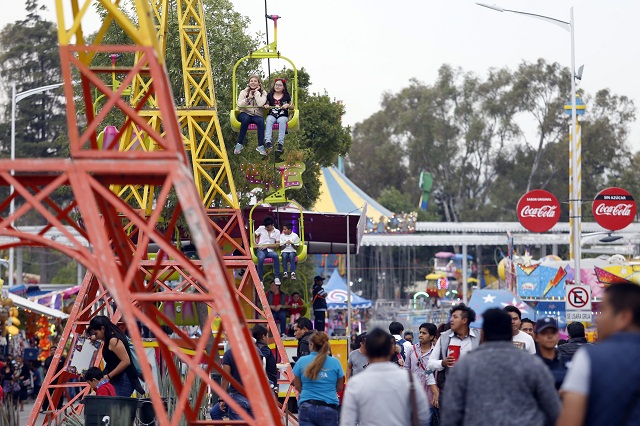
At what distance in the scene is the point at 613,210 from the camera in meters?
33.2

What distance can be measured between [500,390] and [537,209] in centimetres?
2764

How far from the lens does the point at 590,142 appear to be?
3152 inches

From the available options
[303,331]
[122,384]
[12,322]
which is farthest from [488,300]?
[122,384]

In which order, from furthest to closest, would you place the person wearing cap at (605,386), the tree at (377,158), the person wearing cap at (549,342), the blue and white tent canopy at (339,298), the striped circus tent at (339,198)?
1. the tree at (377,158)
2. the striped circus tent at (339,198)
3. the blue and white tent canopy at (339,298)
4. the person wearing cap at (549,342)
5. the person wearing cap at (605,386)

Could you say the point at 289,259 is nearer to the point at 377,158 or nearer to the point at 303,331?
the point at 303,331

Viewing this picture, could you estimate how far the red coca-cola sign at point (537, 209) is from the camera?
111ft

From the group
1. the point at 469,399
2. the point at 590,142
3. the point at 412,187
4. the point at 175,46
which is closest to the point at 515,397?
the point at 469,399

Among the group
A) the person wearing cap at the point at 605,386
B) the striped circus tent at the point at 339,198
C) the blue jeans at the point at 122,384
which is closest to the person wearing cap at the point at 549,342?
the person wearing cap at the point at 605,386

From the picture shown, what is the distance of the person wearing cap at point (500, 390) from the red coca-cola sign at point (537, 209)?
27.0 metres

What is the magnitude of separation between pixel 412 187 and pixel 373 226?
2496cm

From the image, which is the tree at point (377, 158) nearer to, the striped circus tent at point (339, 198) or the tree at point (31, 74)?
the striped circus tent at point (339, 198)

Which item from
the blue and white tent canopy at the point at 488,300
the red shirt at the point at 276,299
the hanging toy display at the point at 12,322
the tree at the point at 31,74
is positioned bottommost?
the hanging toy display at the point at 12,322

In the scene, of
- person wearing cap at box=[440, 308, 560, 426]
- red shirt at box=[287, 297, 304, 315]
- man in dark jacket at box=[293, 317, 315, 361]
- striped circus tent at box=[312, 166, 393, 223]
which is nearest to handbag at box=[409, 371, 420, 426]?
person wearing cap at box=[440, 308, 560, 426]

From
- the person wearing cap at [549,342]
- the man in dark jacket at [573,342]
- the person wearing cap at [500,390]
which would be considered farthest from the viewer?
the man in dark jacket at [573,342]
